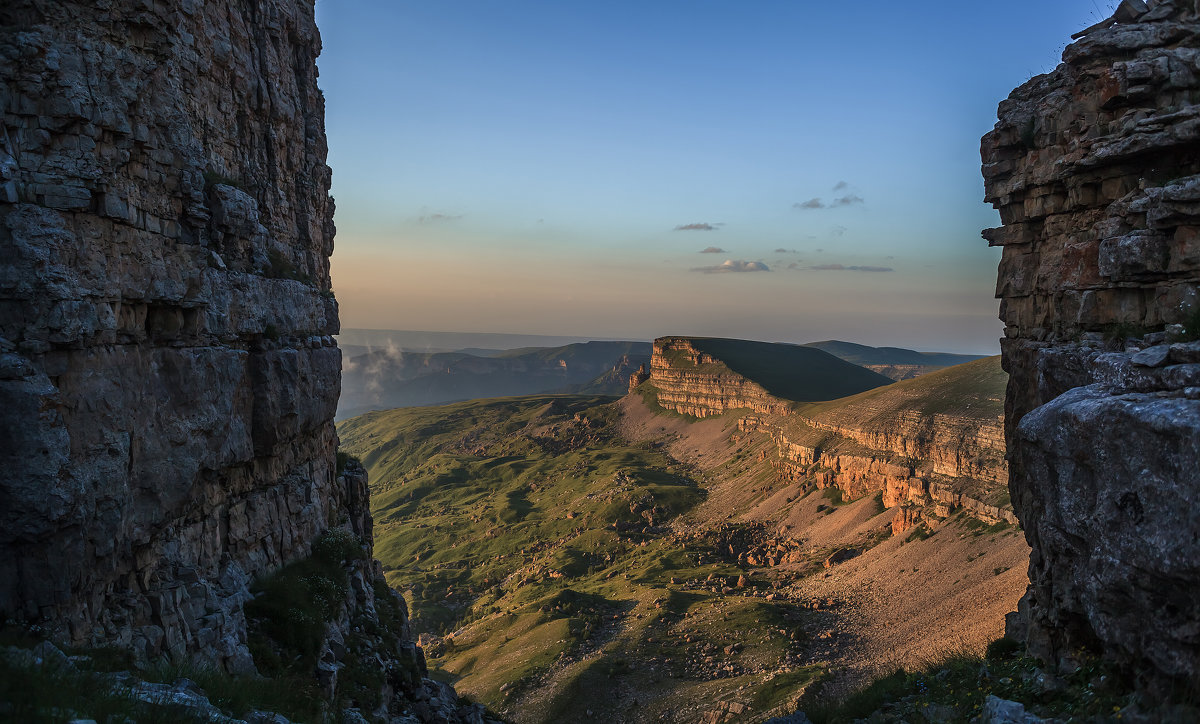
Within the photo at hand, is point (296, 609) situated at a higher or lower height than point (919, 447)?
higher

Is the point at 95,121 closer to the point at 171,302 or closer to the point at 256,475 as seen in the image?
the point at 171,302

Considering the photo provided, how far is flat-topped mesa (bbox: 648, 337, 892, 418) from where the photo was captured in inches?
5955

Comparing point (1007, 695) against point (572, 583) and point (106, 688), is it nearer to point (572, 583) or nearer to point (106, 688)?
point (106, 688)

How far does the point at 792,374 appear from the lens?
176 meters

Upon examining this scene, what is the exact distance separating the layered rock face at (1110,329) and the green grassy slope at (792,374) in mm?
126280

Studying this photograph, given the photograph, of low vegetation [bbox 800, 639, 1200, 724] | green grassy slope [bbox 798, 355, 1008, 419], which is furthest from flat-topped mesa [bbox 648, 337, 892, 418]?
low vegetation [bbox 800, 639, 1200, 724]

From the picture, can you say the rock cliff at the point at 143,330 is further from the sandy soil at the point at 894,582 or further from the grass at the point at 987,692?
the sandy soil at the point at 894,582

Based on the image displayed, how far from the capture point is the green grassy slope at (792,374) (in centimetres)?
15565

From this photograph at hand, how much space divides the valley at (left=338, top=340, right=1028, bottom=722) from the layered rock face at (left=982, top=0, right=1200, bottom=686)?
870 inches

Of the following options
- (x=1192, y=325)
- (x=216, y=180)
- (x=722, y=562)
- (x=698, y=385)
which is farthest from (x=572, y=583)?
(x=698, y=385)

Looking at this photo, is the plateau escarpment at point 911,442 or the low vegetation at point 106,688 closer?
the low vegetation at point 106,688

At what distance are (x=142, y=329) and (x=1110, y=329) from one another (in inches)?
894

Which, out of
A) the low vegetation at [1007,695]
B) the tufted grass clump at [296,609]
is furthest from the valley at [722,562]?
the tufted grass clump at [296,609]

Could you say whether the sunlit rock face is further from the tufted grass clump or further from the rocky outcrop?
the rocky outcrop
